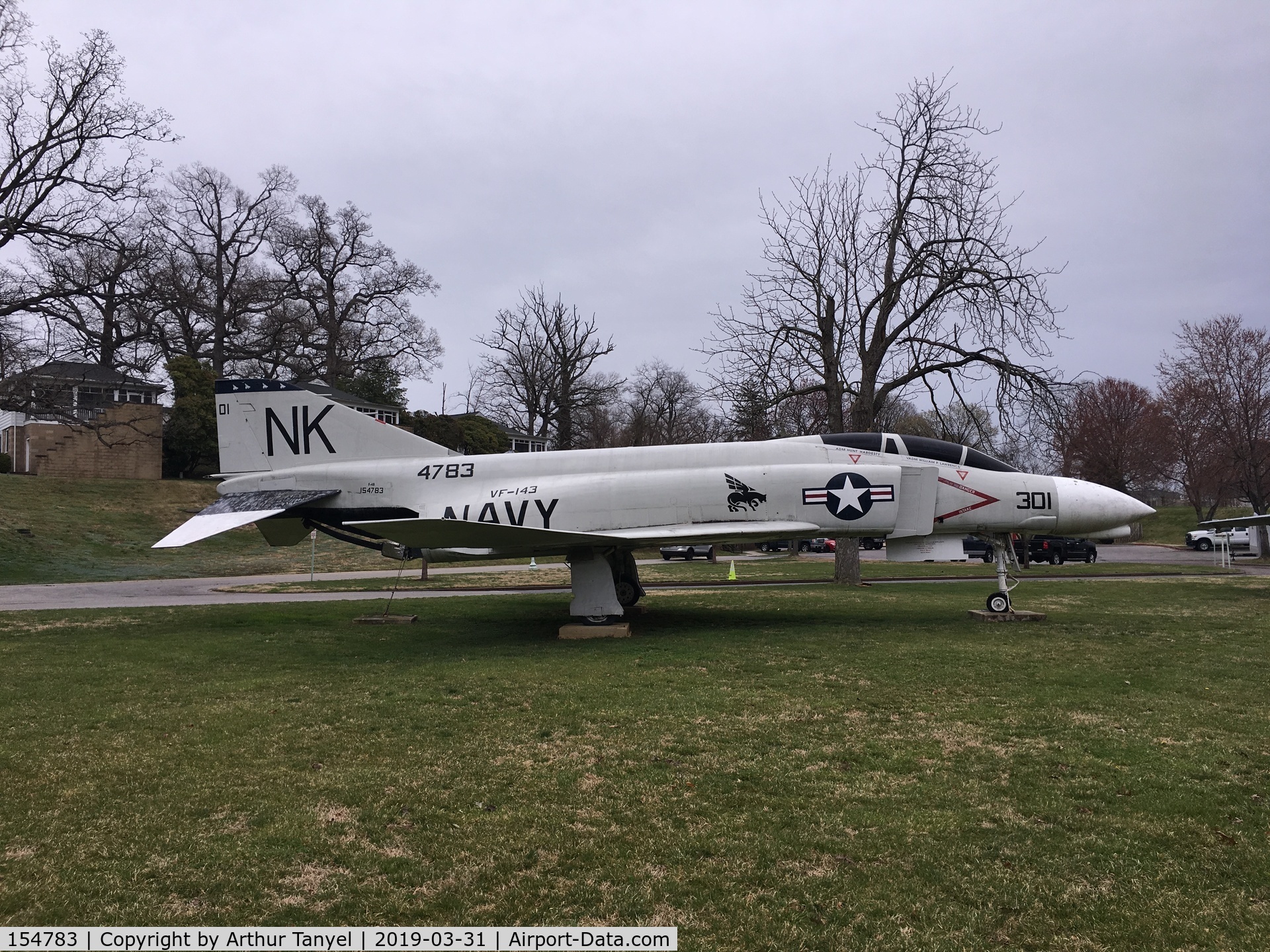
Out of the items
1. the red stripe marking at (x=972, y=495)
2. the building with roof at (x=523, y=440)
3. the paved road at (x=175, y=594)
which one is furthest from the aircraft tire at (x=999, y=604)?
the building with roof at (x=523, y=440)

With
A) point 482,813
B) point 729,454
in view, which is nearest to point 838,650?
point 729,454

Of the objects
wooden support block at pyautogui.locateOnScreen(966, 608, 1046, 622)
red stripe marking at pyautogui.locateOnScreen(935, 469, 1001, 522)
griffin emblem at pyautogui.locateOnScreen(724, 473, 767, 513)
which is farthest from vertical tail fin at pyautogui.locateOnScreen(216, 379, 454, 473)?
wooden support block at pyautogui.locateOnScreen(966, 608, 1046, 622)

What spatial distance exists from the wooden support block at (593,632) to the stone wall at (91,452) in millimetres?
36706

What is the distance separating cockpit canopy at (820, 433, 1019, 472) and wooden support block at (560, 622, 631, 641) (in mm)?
4206

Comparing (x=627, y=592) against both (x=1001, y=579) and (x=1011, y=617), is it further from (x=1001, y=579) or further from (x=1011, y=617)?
(x=1011, y=617)

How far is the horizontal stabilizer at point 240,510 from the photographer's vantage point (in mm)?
10492

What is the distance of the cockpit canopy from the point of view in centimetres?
1195

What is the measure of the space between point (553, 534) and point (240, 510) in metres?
4.90

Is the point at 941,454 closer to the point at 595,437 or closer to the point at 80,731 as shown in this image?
the point at 80,731

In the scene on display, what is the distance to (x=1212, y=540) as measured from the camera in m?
40.6

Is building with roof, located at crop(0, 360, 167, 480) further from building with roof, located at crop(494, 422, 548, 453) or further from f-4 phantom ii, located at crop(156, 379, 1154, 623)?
f-4 phantom ii, located at crop(156, 379, 1154, 623)

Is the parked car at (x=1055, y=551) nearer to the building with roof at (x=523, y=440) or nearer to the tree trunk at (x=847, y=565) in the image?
the tree trunk at (x=847, y=565)

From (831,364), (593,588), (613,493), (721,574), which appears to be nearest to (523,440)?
(721,574)

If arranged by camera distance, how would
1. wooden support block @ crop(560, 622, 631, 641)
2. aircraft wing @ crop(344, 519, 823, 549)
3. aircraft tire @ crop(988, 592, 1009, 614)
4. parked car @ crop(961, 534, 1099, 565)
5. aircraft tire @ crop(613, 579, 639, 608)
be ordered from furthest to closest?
parked car @ crop(961, 534, 1099, 565)
aircraft tire @ crop(613, 579, 639, 608)
aircraft tire @ crop(988, 592, 1009, 614)
wooden support block @ crop(560, 622, 631, 641)
aircraft wing @ crop(344, 519, 823, 549)
